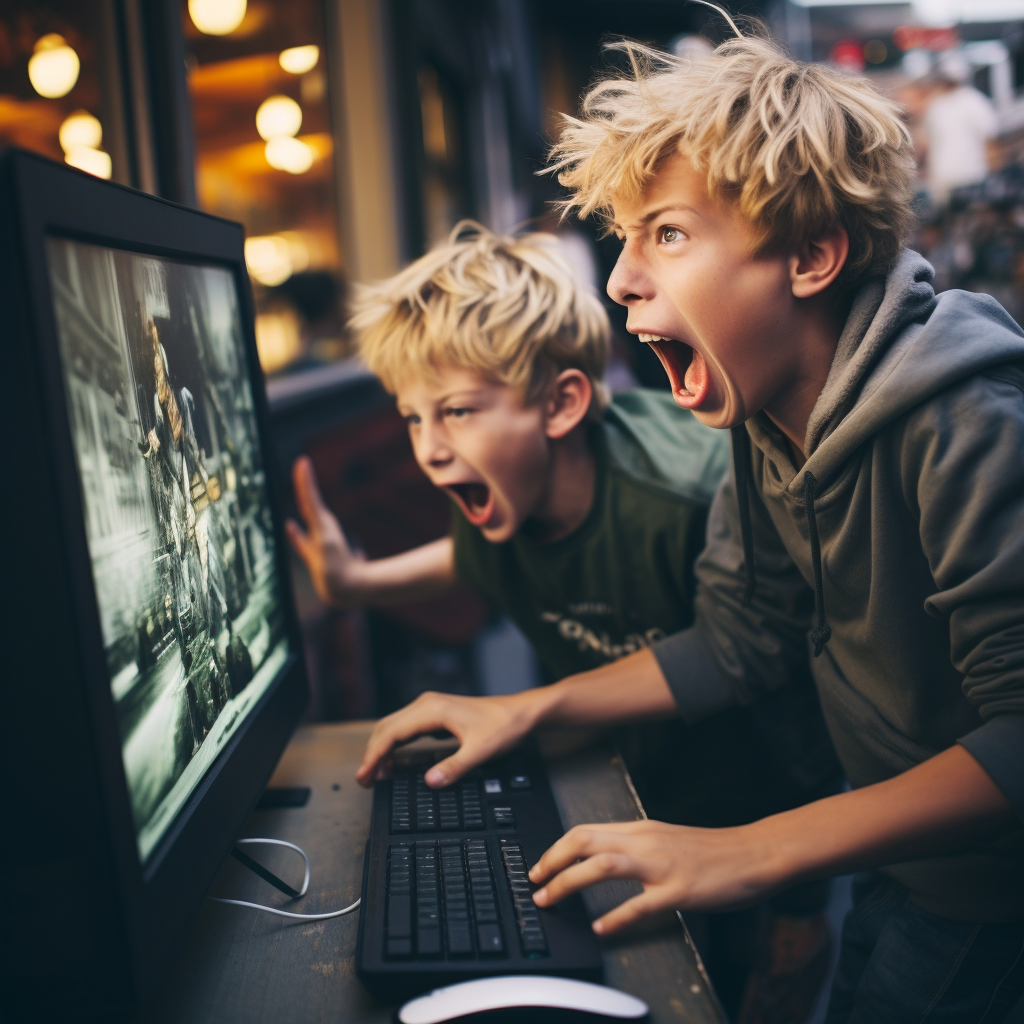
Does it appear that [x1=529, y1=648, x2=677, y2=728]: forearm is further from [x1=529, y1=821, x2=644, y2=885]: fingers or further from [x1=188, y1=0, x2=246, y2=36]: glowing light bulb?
[x1=188, y1=0, x2=246, y2=36]: glowing light bulb

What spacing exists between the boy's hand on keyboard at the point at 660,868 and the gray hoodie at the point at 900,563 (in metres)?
0.20

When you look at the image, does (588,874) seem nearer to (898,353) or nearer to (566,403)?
(898,353)

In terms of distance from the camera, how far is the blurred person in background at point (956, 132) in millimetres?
6530

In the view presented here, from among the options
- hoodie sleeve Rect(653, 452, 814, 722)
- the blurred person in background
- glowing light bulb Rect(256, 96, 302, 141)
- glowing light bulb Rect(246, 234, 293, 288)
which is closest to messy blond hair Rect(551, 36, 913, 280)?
hoodie sleeve Rect(653, 452, 814, 722)

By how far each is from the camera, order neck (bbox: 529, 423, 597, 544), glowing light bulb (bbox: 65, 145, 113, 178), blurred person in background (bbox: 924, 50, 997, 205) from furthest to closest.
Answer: blurred person in background (bbox: 924, 50, 997, 205) < glowing light bulb (bbox: 65, 145, 113, 178) < neck (bbox: 529, 423, 597, 544)

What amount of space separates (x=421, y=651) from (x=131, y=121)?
161cm

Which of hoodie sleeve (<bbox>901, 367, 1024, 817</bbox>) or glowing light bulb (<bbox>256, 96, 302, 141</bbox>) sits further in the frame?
glowing light bulb (<bbox>256, 96, 302, 141</bbox>)

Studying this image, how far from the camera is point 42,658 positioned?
49 centimetres

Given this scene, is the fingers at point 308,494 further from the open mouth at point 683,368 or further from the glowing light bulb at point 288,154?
the glowing light bulb at point 288,154

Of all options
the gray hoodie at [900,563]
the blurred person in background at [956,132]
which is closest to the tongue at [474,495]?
the gray hoodie at [900,563]

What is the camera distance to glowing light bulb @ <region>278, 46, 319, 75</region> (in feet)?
10.1

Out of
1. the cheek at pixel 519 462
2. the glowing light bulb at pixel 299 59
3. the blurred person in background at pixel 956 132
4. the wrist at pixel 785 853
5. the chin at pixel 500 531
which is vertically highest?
the blurred person in background at pixel 956 132

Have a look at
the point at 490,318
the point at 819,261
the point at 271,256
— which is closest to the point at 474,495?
the point at 490,318

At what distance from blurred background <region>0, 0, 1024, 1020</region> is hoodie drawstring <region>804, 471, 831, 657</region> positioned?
348 millimetres
